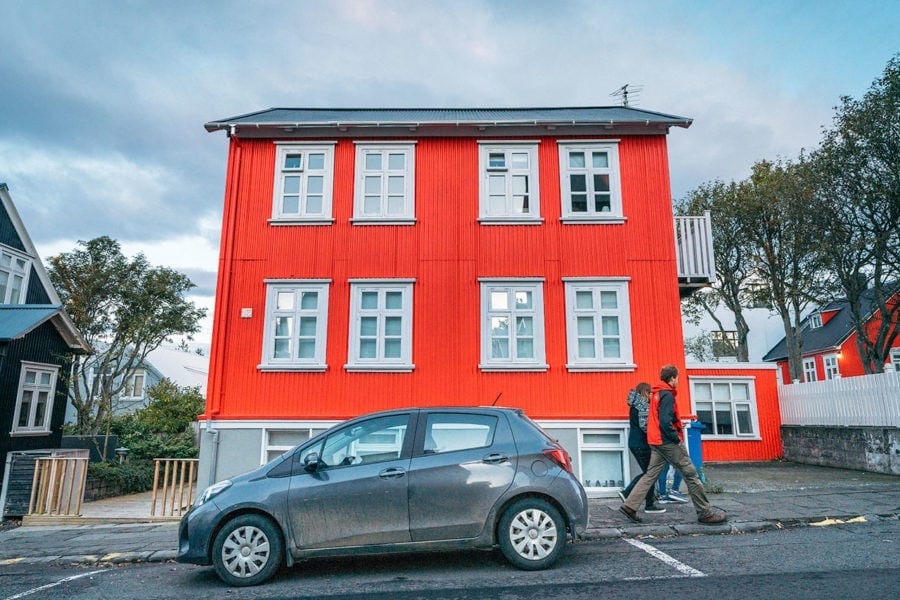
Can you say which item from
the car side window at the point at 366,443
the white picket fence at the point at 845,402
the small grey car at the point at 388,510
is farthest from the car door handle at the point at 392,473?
the white picket fence at the point at 845,402

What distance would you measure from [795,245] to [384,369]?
59.7ft

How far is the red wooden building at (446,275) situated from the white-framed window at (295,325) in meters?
0.03

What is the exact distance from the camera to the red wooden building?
37.2ft

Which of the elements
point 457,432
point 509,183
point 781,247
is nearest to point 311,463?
point 457,432

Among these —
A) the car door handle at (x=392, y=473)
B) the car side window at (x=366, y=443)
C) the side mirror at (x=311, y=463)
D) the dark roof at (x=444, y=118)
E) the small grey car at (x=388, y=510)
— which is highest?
the dark roof at (x=444, y=118)

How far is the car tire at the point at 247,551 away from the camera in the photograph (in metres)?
5.40

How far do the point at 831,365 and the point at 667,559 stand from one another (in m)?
35.2

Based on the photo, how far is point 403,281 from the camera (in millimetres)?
11883

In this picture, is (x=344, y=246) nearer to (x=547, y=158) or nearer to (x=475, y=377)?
(x=475, y=377)

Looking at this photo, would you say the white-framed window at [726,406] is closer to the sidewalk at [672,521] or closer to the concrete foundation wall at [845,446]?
the concrete foundation wall at [845,446]

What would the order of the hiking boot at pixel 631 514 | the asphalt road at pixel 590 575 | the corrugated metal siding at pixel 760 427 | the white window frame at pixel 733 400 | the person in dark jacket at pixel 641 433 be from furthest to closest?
the white window frame at pixel 733 400 < the corrugated metal siding at pixel 760 427 < the person in dark jacket at pixel 641 433 < the hiking boot at pixel 631 514 < the asphalt road at pixel 590 575

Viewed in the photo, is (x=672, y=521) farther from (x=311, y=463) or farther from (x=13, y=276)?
(x=13, y=276)

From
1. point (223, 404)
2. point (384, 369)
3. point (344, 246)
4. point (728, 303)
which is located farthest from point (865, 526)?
point (728, 303)

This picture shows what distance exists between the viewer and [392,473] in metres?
5.59
